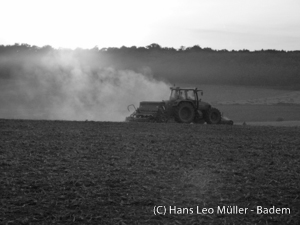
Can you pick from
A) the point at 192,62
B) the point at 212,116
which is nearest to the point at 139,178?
the point at 212,116

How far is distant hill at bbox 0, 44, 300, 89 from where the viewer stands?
57281mm

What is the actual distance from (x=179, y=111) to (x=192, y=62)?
A: 43518 mm

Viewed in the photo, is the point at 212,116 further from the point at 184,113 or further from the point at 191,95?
the point at 184,113

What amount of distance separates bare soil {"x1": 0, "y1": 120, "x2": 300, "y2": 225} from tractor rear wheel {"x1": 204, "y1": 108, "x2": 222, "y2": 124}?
341 inches

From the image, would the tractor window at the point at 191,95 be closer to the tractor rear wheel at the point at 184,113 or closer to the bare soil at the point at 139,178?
the tractor rear wheel at the point at 184,113

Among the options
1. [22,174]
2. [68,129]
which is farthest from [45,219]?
[68,129]

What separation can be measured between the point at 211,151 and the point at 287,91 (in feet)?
144

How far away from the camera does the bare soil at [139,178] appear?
6074mm

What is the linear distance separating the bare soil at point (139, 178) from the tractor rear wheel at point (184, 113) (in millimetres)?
7814

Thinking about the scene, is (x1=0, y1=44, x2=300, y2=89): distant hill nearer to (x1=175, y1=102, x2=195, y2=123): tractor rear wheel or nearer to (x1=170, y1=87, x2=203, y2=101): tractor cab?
(x1=170, y1=87, x2=203, y2=101): tractor cab

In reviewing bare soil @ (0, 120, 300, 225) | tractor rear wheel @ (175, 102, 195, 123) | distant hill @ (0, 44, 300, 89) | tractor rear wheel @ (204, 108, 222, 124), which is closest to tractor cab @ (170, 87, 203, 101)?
tractor rear wheel @ (175, 102, 195, 123)

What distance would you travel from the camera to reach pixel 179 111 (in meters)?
22.9

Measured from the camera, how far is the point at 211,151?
12.0m

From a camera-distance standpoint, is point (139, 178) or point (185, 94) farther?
point (185, 94)
